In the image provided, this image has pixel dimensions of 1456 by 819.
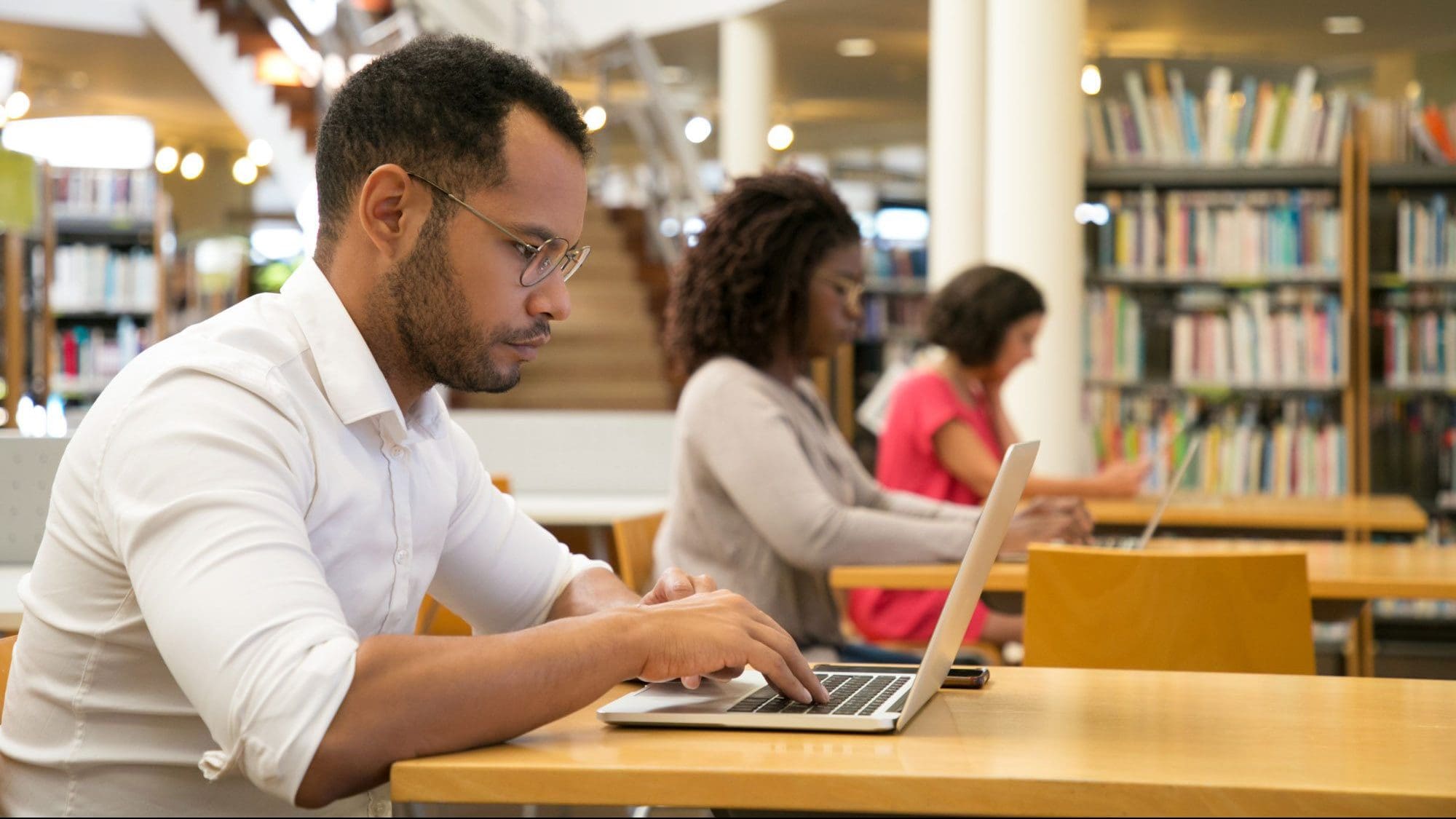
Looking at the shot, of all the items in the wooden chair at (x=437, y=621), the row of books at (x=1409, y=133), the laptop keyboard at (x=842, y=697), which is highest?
the row of books at (x=1409, y=133)

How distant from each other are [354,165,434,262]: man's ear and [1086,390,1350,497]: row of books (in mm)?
4520

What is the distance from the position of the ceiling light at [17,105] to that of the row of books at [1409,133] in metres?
9.43

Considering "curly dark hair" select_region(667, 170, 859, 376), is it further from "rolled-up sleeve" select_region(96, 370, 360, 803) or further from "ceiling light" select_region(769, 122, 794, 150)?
"ceiling light" select_region(769, 122, 794, 150)

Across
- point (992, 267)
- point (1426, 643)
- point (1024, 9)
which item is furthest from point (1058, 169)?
point (1426, 643)

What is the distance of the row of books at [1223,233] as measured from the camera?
5410 millimetres

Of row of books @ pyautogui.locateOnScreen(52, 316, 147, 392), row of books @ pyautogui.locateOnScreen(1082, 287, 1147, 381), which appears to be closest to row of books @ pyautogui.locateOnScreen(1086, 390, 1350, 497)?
row of books @ pyautogui.locateOnScreen(1082, 287, 1147, 381)

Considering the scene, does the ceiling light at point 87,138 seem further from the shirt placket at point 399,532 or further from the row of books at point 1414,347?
the shirt placket at point 399,532

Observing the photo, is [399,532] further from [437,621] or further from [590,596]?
[437,621]

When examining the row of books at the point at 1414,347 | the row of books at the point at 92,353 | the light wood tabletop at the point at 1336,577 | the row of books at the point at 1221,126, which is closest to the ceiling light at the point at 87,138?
the row of books at the point at 92,353

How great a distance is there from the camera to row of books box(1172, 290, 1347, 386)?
17.7ft

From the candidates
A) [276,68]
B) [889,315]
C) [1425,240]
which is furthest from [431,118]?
[276,68]

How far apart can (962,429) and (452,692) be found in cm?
233

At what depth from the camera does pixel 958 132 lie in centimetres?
704

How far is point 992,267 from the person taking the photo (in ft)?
12.2
